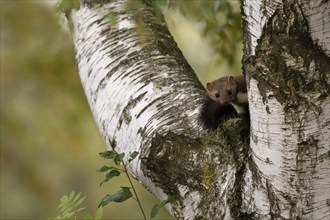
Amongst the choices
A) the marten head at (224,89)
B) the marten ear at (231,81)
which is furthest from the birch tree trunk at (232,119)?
the marten ear at (231,81)

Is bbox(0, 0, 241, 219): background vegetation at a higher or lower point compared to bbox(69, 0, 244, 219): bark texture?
higher

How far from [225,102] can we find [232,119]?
0.58 meters

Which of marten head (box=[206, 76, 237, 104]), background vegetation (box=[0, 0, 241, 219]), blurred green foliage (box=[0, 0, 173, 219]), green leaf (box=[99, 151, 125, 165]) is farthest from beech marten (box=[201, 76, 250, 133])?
blurred green foliage (box=[0, 0, 173, 219])

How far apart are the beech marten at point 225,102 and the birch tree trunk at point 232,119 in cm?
3

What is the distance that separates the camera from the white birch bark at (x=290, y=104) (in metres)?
1.96

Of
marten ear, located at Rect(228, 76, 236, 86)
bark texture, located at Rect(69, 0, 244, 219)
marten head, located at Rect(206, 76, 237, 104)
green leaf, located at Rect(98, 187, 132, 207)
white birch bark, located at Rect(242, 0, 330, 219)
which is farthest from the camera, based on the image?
marten ear, located at Rect(228, 76, 236, 86)

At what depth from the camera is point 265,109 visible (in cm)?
205

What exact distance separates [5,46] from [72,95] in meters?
0.53

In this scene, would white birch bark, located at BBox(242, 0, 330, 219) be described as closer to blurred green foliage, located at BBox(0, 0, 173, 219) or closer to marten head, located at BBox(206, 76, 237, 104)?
marten head, located at BBox(206, 76, 237, 104)

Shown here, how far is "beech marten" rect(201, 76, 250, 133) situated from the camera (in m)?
2.49

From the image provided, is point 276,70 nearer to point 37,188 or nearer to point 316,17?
point 316,17

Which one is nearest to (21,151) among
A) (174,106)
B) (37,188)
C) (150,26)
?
(37,188)

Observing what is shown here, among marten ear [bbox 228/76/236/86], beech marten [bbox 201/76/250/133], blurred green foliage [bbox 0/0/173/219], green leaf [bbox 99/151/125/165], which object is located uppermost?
blurred green foliage [bbox 0/0/173/219]

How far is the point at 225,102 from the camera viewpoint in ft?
9.91
